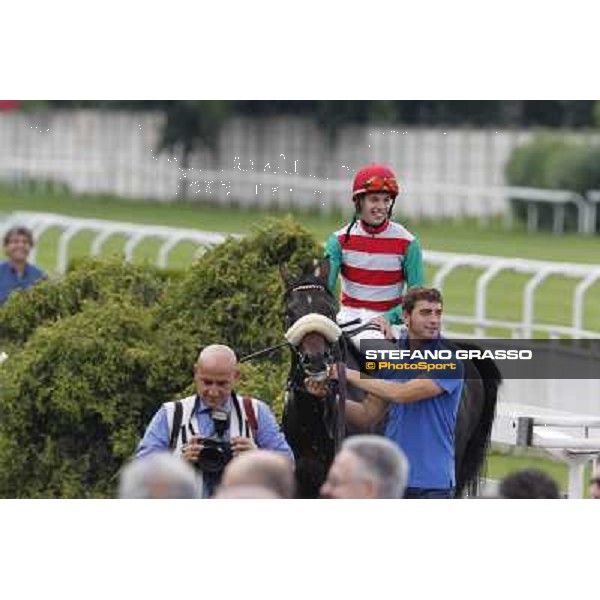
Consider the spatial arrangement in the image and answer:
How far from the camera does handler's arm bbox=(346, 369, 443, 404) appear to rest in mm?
7852

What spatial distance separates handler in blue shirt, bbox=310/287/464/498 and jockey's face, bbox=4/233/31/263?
2975 mm

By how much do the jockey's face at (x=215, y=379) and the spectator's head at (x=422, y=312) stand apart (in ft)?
2.41

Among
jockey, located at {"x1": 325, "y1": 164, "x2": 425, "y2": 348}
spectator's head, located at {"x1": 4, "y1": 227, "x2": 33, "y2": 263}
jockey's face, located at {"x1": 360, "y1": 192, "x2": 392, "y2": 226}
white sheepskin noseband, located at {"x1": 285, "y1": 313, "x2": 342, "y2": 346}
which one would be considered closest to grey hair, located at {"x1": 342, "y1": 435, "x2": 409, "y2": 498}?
white sheepskin noseband, located at {"x1": 285, "y1": 313, "x2": 342, "y2": 346}

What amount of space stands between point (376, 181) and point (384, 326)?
1.79ft

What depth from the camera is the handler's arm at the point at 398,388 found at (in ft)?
25.8

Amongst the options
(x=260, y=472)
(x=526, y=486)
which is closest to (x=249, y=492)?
(x=260, y=472)

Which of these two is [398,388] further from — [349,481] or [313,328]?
[349,481]

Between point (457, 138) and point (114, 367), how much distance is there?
1792 mm

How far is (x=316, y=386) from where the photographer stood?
7758 mm

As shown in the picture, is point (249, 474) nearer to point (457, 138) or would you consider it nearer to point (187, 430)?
point (187, 430)

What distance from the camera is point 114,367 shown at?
8805mm

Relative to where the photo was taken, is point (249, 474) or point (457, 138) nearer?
point (249, 474)

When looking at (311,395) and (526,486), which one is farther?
(311,395)

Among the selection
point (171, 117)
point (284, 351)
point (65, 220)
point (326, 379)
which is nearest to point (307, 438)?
point (326, 379)
